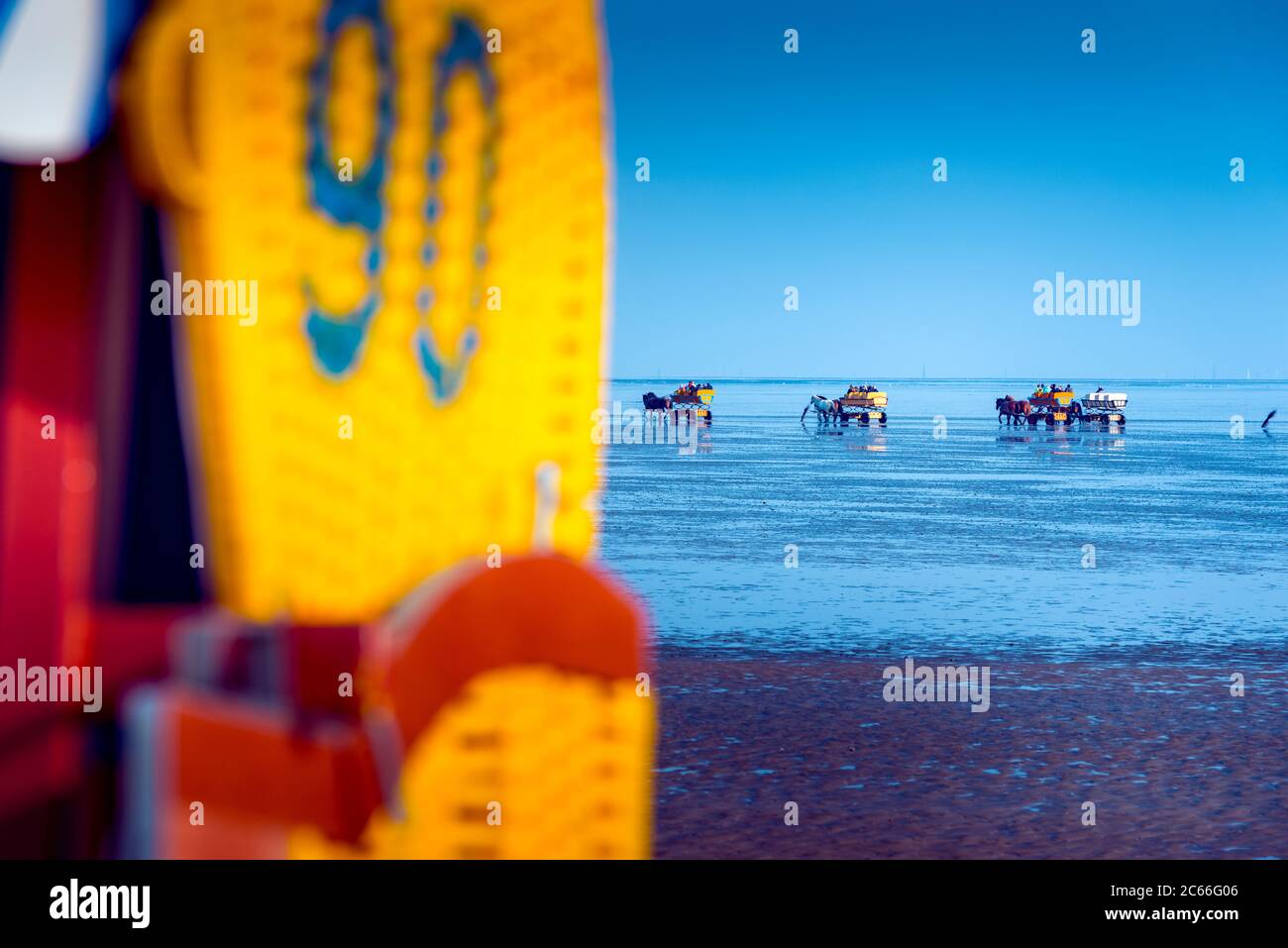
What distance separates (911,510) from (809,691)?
1018 centimetres

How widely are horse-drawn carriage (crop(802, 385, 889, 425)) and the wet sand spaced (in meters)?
33.3

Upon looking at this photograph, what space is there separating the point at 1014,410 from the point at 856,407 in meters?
5.02

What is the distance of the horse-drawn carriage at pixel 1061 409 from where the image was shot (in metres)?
41.6

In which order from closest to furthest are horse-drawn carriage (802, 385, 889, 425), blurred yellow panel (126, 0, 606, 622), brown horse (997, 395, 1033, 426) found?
blurred yellow panel (126, 0, 606, 622)
horse-drawn carriage (802, 385, 889, 425)
brown horse (997, 395, 1033, 426)

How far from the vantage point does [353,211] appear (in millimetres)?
1204

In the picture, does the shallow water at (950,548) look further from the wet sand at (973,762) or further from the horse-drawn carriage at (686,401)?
the horse-drawn carriage at (686,401)

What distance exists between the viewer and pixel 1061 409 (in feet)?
137

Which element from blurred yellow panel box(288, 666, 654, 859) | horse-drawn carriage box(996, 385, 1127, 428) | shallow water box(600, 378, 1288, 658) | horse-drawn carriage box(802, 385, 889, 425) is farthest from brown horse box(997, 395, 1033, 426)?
blurred yellow panel box(288, 666, 654, 859)

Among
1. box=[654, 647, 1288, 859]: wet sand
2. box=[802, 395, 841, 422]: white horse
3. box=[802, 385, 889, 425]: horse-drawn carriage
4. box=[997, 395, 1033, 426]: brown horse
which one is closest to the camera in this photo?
box=[654, 647, 1288, 859]: wet sand

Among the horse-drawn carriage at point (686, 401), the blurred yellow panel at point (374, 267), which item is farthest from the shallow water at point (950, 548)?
the horse-drawn carriage at point (686, 401)

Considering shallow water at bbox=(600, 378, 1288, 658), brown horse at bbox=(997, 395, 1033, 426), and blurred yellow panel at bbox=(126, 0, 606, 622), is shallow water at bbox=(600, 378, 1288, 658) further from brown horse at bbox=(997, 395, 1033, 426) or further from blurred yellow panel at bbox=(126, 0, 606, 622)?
brown horse at bbox=(997, 395, 1033, 426)

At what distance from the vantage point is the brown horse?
42125 millimetres

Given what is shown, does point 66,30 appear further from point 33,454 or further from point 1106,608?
point 1106,608
